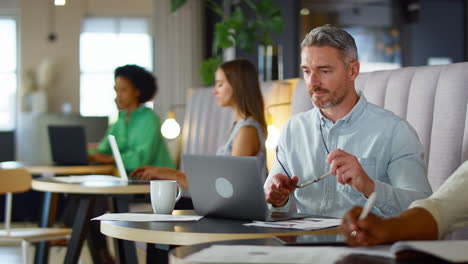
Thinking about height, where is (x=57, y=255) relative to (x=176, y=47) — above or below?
below

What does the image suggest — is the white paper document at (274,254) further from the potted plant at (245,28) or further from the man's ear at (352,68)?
the potted plant at (245,28)

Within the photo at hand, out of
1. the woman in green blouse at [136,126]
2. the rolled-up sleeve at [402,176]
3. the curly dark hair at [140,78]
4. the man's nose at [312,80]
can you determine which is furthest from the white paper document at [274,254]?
the curly dark hair at [140,78]

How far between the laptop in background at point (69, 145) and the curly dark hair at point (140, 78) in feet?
1.59

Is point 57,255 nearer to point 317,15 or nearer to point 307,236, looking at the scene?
point 317,15

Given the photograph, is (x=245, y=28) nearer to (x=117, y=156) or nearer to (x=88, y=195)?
(x=88, y=195)

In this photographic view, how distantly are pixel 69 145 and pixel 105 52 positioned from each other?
6915 millimetres

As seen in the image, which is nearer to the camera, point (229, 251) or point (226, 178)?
point (229, 251)

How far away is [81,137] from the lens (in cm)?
523

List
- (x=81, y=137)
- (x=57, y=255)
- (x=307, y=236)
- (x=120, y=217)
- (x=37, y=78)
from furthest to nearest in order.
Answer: (x=37, y=78), (x=57, y=255), (x=81, y=137), (x=120, y=217), (x=307, y=236)

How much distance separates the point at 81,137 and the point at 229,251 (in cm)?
410

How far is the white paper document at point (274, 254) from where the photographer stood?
1.19 meters

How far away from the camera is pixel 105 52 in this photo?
39.6ft

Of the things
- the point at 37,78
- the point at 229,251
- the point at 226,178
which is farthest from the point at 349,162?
the point at 37,78

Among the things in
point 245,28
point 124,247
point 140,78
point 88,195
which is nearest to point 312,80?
point 124,247
